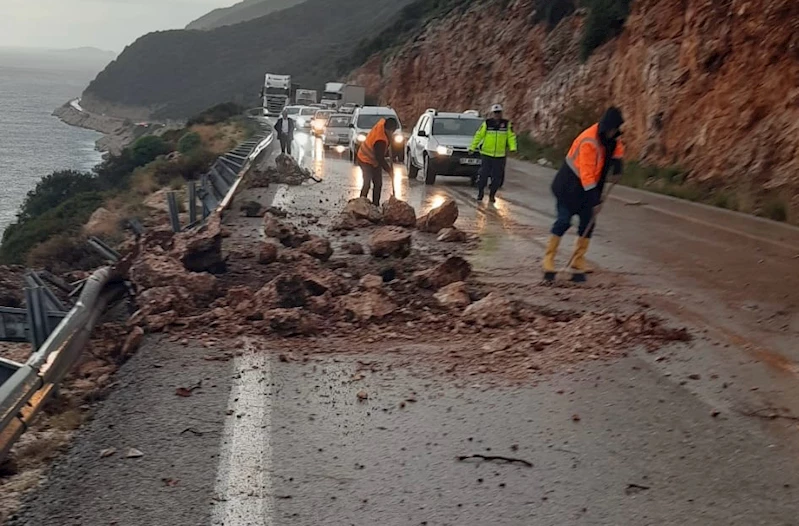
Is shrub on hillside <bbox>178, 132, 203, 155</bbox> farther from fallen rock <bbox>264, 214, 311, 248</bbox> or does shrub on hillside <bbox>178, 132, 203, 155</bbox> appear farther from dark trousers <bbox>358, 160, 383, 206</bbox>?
fallen rock <bbox>264, 214, 311, 248</bbox>

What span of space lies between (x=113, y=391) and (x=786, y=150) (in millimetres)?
14922

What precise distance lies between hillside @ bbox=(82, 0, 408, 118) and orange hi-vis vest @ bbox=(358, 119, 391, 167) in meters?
108

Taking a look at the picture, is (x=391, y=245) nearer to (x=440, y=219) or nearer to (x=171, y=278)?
(x=440, y=219)

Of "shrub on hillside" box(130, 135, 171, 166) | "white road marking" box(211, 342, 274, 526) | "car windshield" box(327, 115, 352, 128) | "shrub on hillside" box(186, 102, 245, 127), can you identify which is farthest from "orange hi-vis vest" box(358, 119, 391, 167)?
"shrub on hillside" box(186, 102, 245, 127)

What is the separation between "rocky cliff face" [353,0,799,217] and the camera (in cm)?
1788

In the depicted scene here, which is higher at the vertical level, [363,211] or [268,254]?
[268,254]

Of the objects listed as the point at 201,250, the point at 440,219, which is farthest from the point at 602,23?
the point at 201,250

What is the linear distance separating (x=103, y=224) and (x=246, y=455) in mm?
14988

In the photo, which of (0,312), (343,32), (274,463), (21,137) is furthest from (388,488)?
(343,32)

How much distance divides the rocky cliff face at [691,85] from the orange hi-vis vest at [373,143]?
6.93 meters

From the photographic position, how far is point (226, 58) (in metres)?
170

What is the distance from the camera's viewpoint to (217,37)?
18062 centimetres

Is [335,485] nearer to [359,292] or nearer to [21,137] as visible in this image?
[359,292]

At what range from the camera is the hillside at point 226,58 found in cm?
13912
